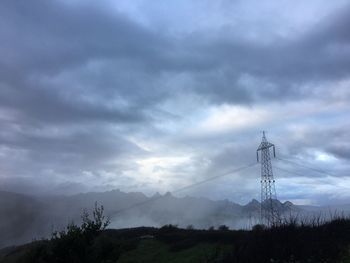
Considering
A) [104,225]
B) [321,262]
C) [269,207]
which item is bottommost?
[321,262]

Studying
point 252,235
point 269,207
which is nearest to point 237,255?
point 252,235

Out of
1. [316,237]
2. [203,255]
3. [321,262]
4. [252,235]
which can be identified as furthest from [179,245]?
[321,262]

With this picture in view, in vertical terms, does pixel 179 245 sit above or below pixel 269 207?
below

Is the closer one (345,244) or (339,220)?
(345,244)

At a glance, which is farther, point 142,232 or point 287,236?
point 142,232

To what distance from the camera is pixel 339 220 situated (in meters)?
28.6

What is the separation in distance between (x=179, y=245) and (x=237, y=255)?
44.2 feet

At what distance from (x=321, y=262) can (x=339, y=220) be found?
7.05 meters

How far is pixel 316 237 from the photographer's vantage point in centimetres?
2512

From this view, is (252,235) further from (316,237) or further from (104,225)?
(104,225)

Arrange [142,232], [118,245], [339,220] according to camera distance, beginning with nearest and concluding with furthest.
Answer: [118,245]
[339,220]
[142,232]

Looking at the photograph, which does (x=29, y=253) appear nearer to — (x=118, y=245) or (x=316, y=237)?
(x=118, y=245)

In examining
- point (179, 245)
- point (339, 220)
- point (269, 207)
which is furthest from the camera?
point (269, 207)

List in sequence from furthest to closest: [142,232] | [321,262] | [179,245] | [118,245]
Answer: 1. [142,232]
2. [179,245]
3. [118,245]
4. [321,262]
